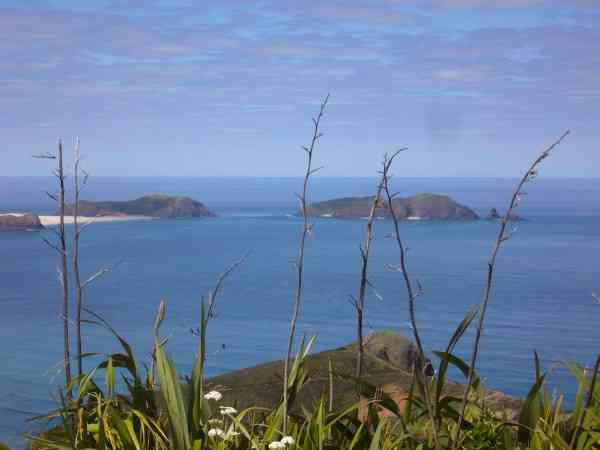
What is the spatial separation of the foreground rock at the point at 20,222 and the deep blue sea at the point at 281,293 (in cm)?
149

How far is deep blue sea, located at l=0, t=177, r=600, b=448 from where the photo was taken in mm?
40406

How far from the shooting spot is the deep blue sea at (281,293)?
133ft

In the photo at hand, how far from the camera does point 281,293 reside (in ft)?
197

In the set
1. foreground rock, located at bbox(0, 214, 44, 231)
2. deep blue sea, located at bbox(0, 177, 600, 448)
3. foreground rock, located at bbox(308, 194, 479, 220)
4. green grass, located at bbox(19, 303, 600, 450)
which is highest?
green grass, located at bbox(19, 303, 600, 450)

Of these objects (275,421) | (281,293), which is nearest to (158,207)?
(281,293)

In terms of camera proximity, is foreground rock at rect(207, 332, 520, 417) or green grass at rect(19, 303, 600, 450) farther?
foreground rock at rect(207, 332, 520, 417)

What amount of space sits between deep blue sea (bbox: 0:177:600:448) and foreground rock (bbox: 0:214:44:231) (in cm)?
149

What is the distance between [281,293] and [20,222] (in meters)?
52.2

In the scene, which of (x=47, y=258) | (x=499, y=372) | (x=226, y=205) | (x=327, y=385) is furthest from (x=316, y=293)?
(x=226, y=205)

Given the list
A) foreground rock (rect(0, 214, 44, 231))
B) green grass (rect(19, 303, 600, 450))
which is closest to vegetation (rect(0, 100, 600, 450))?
green grass (rect(19, 303, 600, 450))

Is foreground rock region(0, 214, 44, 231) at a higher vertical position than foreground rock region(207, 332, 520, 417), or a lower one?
lower

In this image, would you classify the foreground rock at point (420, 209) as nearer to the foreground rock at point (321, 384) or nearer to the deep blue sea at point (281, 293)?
the deep blue sea at point (281, 293)

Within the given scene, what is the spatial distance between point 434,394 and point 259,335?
4171 centimetres

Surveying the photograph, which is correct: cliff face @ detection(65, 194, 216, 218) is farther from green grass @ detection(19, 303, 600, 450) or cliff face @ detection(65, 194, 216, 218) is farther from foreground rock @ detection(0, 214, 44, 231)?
green grass @ detection(19, 303, 600, 450)
